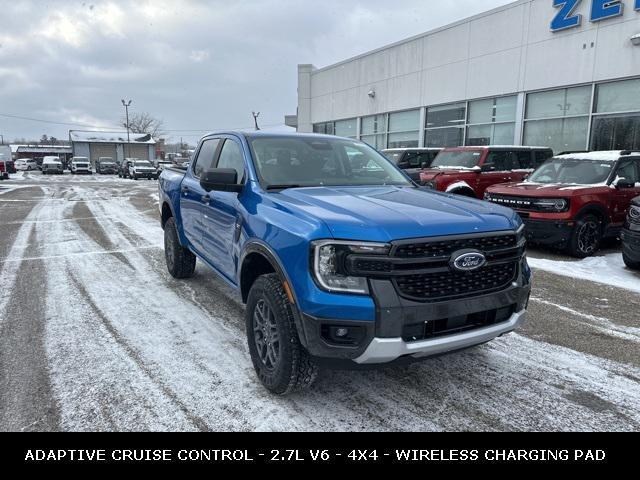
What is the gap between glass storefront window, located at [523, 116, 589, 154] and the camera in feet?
46.8

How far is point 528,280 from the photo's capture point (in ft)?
10.7

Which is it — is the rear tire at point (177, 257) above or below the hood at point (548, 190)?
below

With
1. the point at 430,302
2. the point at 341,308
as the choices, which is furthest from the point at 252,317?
the point at 430,302

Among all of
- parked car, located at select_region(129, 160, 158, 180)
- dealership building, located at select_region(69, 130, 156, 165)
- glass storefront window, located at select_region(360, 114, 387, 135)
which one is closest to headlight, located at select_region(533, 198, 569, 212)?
glass storefront window, located at select_region(360, 114, 387, 135)

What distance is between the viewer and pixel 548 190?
7926 mm

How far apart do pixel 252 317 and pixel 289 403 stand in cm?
64

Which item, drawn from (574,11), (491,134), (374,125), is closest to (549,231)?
(574,11)

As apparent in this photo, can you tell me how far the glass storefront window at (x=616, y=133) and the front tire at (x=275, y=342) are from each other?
13464 millimetres

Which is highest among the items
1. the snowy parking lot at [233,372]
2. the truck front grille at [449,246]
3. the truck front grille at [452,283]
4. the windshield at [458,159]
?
the windshield at [458,159]

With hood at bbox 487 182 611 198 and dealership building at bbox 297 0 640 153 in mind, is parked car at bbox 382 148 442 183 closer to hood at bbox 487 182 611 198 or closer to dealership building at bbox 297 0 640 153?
dealership building at bbox 297 0 640 153

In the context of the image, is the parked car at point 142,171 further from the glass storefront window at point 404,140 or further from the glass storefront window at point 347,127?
the glass storefront window at point 404,140

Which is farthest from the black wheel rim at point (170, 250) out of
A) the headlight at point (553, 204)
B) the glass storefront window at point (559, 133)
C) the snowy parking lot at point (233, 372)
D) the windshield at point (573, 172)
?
the glass storefront window at point (559, 133)

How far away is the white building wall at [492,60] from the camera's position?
1326 centimetres
